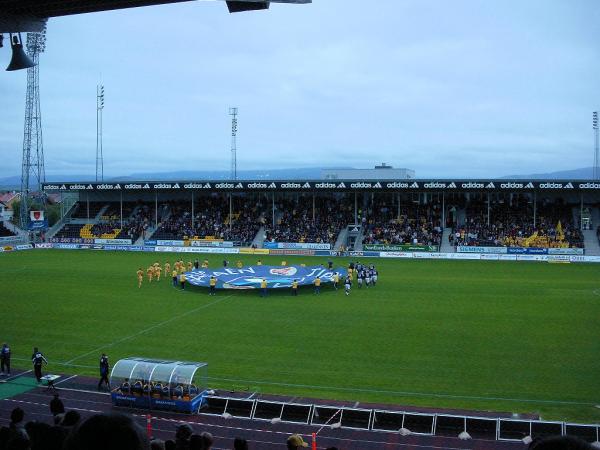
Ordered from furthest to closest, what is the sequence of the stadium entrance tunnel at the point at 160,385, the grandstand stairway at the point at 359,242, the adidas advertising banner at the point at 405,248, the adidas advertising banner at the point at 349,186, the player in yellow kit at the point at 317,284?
the grandstand stairway at the point at 359,242 → the adidas advertising banner at the point at 349,186 → the adidas advertising banner at the point at 405,248 → the player in yellow kit at the point at 317,284 → the stadium entrance tunnel at the point at 160,385

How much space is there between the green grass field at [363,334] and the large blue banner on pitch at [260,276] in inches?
27.3

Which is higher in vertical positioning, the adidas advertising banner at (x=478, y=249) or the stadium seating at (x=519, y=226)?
the stadium seating at (x=519, y=226)

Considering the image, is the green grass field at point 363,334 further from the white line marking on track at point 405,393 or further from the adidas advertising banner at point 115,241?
the adidas advertising banner at point 115,241

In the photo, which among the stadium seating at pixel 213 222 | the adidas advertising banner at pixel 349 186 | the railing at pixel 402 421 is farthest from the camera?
the stadium seating at pixel 213 222

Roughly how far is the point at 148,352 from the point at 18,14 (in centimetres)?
1213

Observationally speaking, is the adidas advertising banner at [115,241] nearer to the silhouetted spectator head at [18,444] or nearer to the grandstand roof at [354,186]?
the grandstand roof at [354,186]

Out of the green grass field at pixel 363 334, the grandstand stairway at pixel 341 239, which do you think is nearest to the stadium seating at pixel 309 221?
the grandstand stairway at pixel 341 239

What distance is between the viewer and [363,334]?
23984 mm

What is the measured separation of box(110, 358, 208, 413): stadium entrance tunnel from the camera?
16094 millimetres

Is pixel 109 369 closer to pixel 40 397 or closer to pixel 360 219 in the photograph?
pixel 40 397

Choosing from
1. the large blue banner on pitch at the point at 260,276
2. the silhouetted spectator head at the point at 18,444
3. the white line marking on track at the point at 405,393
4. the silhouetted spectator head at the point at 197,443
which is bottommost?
the white line marking on track at the point at 405,393

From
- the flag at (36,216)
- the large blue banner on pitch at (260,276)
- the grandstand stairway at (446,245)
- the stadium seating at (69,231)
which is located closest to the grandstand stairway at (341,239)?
the grandstand stairway at (446,245)

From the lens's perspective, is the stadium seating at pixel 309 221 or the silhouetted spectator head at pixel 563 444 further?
the stadium seating at pixel 309 221

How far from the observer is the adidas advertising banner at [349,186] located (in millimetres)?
51941
